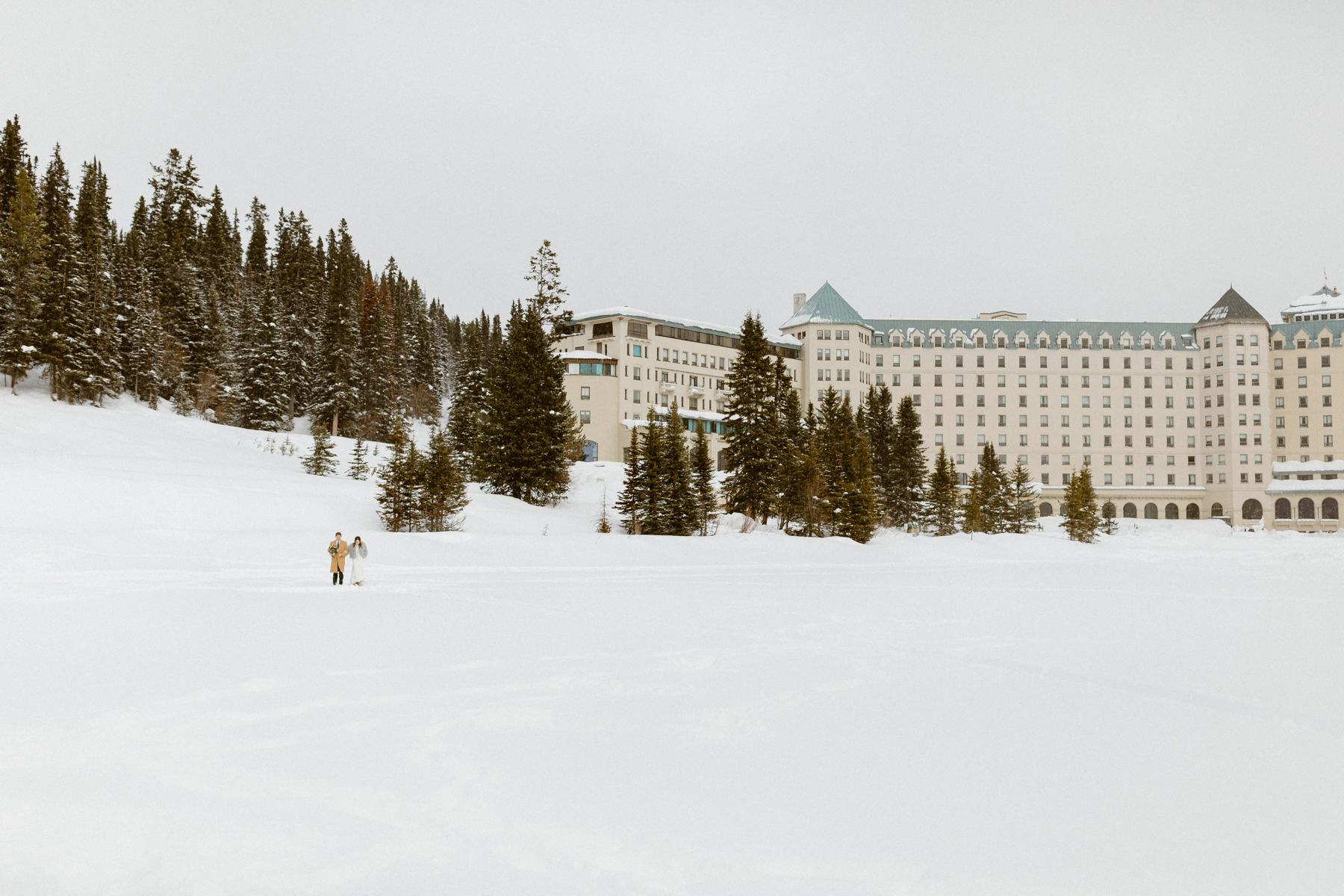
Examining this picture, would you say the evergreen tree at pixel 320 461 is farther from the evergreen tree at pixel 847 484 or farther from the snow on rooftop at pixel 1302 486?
the snow on rooftop at pixel 1302 486

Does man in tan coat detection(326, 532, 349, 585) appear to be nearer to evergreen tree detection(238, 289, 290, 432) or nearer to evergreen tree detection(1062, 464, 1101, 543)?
evergreen tree detection(238, 289, 290, 432)

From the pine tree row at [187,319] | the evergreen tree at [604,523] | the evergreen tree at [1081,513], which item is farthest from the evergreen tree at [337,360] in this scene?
the evergreen tree at [1081,513]

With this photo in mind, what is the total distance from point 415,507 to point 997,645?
3164cm

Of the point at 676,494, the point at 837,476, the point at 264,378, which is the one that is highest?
the point at 264,378

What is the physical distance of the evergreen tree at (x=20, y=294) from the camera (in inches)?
2304

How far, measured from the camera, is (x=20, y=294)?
60.5 metres

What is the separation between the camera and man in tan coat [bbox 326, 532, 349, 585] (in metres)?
23.9

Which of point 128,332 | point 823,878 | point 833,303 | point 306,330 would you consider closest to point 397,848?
point 823,878

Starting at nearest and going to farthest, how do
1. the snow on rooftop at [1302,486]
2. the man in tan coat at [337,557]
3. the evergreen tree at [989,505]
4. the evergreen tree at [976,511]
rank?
the man in tan coat at [337,557] → the evergreen tree at [976,511] → the evergreen tree at [989,505] → the snow on rooftop at [1302,486]

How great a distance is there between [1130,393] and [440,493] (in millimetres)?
114798

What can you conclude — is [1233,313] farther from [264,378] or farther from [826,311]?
[264,378]

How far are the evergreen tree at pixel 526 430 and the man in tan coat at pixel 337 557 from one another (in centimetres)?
2856

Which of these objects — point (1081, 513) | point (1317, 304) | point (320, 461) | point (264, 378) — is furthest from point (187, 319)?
point (1317, 304)

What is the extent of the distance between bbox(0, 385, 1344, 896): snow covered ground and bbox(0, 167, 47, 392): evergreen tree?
4498 cm
